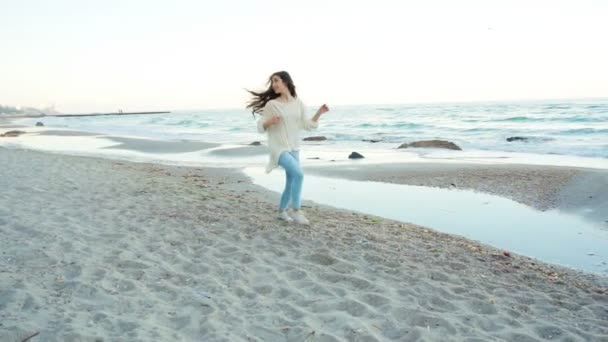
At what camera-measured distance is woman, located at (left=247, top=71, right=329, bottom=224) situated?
6086 millimetres

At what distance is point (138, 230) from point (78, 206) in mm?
1690

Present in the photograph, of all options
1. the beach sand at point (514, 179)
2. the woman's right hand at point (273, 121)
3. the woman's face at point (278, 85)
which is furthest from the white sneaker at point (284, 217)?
the beach sand at point (514, 179)

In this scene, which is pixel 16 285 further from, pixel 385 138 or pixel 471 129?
pixel 471 129

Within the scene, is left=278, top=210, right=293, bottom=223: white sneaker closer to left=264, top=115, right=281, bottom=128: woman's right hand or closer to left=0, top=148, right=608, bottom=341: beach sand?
left=0, top=148, right=608, bottom=341: beach sand

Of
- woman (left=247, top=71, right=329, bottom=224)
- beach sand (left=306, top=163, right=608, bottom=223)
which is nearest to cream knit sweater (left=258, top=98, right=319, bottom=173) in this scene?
woman (left=247, top=71, right=329, bottom=224)

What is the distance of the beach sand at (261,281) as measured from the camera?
345 cm

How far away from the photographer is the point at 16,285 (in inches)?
155

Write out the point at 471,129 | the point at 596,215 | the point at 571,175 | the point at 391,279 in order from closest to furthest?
1. the point at 391,279
2. the point at 596,215
3. the point at 571,175
4. the point at 471,129

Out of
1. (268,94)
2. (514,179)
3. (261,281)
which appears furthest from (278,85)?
(514,179)

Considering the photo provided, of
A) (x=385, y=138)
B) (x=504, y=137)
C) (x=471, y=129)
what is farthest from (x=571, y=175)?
(x=471, y=129)

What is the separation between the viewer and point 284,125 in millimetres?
6180

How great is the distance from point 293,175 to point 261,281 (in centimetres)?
217

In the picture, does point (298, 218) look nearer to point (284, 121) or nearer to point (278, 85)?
point (284, 121)

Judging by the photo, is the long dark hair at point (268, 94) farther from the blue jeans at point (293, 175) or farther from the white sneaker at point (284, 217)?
the white sneaker at point (284, 217)
